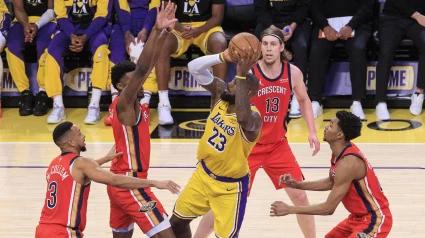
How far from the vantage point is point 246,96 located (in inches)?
224

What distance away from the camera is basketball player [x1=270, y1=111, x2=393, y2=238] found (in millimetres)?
5750

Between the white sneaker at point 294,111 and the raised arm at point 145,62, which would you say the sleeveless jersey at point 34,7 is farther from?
the raised arm at point 145,62

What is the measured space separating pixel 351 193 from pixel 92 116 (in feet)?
18.1

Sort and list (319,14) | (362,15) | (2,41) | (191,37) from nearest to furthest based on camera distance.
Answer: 1. (191,37)
2. (362,15)
3. (319,14)
4. (2,41)

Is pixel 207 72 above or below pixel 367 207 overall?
above

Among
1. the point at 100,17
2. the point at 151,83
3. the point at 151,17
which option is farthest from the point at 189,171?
the point at 100,17

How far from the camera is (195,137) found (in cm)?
1015

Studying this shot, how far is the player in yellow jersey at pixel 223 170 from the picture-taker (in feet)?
19.4

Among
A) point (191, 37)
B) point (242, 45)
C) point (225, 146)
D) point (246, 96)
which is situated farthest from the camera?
point (191, 37)

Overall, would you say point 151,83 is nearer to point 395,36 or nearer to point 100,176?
point 395,36

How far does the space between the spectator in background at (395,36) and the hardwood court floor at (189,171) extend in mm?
376

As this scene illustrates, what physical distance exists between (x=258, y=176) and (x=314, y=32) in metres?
2.84

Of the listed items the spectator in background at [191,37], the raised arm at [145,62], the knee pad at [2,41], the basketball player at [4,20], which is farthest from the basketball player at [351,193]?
the basketball player at [4,20]

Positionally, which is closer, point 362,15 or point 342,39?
point 362,15
